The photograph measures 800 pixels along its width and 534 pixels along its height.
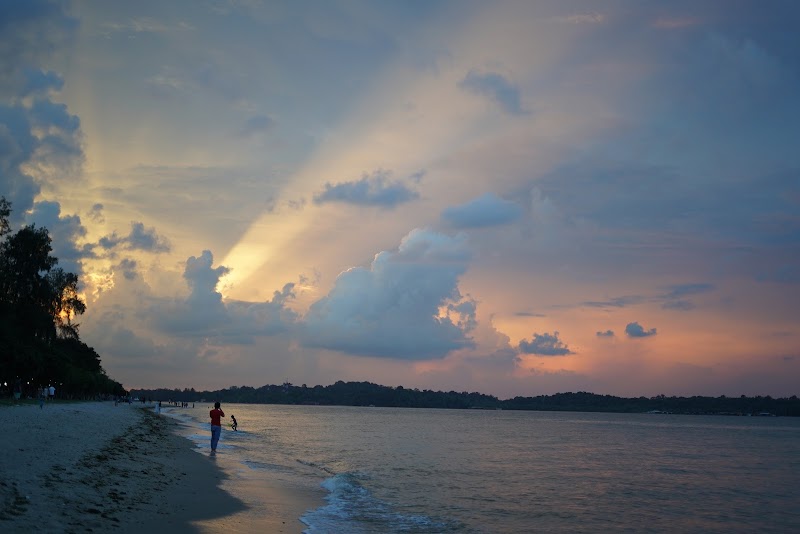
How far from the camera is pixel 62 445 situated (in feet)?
73.5

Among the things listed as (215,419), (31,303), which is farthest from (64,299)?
(215,419)

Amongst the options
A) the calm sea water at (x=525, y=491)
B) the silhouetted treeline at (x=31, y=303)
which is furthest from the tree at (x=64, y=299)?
the calm sea water at (x=525, y=491)

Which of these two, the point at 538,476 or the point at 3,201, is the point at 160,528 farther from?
the point at 3,201

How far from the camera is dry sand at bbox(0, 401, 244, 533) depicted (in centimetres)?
1182

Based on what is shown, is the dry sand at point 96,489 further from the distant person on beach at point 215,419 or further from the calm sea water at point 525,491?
the distant person on beach at point 215,419

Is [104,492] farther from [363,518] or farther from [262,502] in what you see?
[363,518]

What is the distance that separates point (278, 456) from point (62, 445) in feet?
64.6

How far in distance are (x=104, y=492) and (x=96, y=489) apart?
30 centimetres

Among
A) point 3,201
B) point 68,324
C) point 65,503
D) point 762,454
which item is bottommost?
point 762,454

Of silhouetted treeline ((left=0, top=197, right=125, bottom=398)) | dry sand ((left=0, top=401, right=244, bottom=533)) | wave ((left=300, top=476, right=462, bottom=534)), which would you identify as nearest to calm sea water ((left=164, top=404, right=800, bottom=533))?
wave ((left=300, top=476, right=462, bottom=534))

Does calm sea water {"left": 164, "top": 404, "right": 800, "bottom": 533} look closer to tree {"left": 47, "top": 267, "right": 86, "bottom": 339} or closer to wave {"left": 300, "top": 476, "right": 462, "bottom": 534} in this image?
wave {"left": 300, "top": 476, "right": 462, "bottom": 534}

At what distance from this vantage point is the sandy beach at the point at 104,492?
1190cm

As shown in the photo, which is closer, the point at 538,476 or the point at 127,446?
the point at 127,446

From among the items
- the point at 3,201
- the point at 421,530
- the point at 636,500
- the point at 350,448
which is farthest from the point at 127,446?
the point at 3,201
